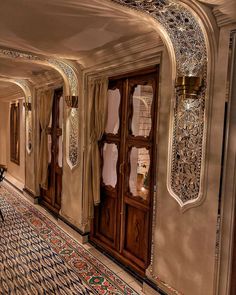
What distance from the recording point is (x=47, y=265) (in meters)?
3.01

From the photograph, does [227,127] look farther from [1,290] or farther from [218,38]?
[1,290]

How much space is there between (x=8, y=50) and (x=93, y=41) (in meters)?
1.10

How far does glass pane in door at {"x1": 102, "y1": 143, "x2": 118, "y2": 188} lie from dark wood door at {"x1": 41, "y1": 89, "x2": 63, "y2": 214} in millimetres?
1453

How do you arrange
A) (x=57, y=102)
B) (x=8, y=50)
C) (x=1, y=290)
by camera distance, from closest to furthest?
(x=1, y=290)
(x=8, y=50)
(x=57, y=102)

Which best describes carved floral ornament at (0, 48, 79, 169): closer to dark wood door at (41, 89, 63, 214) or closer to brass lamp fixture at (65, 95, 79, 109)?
brass lamp fixture at (65, 95, 79, 109)

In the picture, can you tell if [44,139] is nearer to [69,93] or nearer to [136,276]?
[69,93]

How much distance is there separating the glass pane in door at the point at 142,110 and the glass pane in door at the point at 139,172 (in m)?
0.22

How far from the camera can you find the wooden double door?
8.91 ft

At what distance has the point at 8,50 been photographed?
3094 mm

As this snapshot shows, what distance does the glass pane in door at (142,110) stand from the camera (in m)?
2.75

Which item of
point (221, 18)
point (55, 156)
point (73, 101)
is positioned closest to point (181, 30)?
point (221, 18)

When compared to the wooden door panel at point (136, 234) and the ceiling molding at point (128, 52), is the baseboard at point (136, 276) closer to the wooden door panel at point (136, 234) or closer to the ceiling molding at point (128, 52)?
the wooden door panel at point (136, 234)

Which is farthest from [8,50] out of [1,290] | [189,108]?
[1,290]

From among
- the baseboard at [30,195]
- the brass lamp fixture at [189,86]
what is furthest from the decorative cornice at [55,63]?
the baseboard at [30,195]
